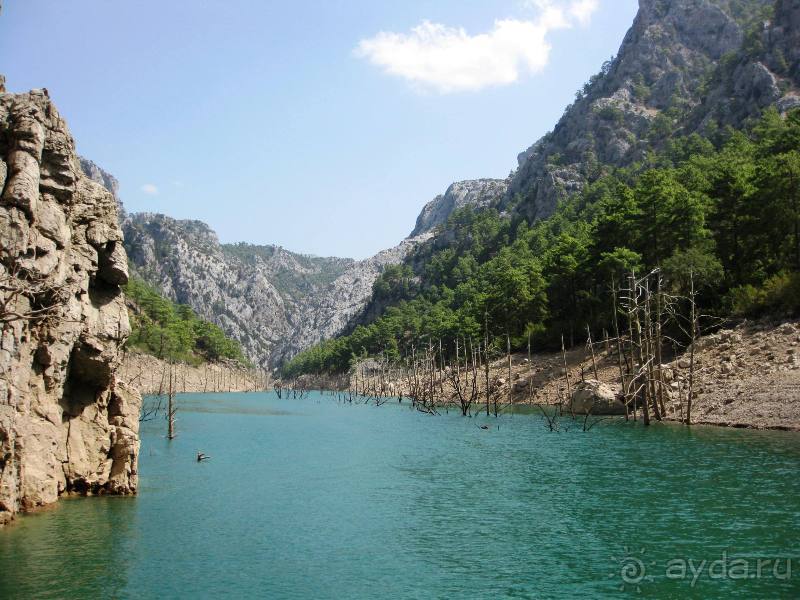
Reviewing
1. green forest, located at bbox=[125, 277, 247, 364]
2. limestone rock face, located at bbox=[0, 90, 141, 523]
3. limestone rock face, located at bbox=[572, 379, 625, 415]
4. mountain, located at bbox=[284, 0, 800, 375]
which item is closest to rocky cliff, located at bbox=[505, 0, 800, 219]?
mountain, located at bbox=[284, 0, 800, 375]

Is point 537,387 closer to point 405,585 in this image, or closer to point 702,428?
point 702,428

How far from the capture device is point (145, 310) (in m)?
153

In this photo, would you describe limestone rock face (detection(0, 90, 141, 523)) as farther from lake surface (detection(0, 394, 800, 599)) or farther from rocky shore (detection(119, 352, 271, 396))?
rocky shore (detection(119, 352, 271, 396))

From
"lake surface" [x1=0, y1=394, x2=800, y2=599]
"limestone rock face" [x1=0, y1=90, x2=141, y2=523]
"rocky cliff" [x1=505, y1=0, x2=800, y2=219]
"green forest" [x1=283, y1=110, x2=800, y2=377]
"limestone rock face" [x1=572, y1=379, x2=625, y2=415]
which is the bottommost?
"lake surface" [x1=0, y1=394, x2=800, y2=599]

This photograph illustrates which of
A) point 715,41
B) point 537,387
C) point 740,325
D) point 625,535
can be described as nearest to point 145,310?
point 537,387

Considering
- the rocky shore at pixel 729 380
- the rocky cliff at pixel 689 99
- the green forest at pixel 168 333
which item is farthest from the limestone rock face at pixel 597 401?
the rocky cliff at pixel 689 99

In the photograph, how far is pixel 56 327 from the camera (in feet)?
72.1

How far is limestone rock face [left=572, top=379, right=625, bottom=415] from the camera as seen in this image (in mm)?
55281

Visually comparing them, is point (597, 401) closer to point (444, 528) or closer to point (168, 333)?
point (444, 528)

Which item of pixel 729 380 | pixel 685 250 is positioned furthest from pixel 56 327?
pixel 685 250

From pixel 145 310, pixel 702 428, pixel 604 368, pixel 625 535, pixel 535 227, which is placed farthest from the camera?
pixel 535 227

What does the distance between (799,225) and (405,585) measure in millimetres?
59867

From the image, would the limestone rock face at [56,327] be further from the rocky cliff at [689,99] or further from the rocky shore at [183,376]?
the rocky cliff at [689,99]

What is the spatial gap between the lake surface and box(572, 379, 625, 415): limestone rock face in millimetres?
14802
